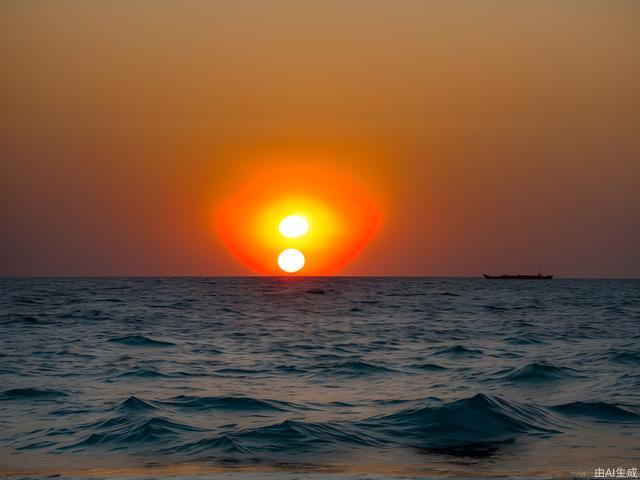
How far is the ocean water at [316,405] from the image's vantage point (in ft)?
45.5

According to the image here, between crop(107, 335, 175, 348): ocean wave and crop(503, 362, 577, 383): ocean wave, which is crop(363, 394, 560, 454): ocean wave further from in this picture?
crop(107, 335, 175, 348): ocean wave

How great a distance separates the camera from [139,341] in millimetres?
34531

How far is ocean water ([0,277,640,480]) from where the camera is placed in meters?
13.9

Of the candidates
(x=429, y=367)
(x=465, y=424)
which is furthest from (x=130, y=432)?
(x=429, y=367)

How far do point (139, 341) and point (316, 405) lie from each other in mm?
16908

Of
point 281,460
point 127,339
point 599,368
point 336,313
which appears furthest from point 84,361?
point 336,313

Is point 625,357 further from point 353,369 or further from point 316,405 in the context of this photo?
point 316,405

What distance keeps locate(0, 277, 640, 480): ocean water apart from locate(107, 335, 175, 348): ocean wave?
3.8 inches

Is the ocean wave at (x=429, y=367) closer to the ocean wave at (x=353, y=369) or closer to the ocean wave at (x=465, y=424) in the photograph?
the ocean wave at (x=353, y=369)

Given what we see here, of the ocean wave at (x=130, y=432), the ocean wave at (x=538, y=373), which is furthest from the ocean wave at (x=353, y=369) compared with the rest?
the ocean wave at (x=130, y=432)

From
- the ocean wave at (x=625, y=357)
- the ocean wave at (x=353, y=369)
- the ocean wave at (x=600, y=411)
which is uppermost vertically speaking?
the ocean wave at (x=625, y=357)

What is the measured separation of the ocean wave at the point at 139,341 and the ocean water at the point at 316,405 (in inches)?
3.8

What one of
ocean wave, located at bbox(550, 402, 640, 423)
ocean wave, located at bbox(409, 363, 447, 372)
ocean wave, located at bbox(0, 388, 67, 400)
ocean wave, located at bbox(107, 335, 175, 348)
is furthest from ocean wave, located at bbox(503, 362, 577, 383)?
ocean wave, located at bbox(107, 335, 175, 348)

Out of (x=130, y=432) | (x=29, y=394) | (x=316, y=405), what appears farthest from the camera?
(x=29, y=394)
